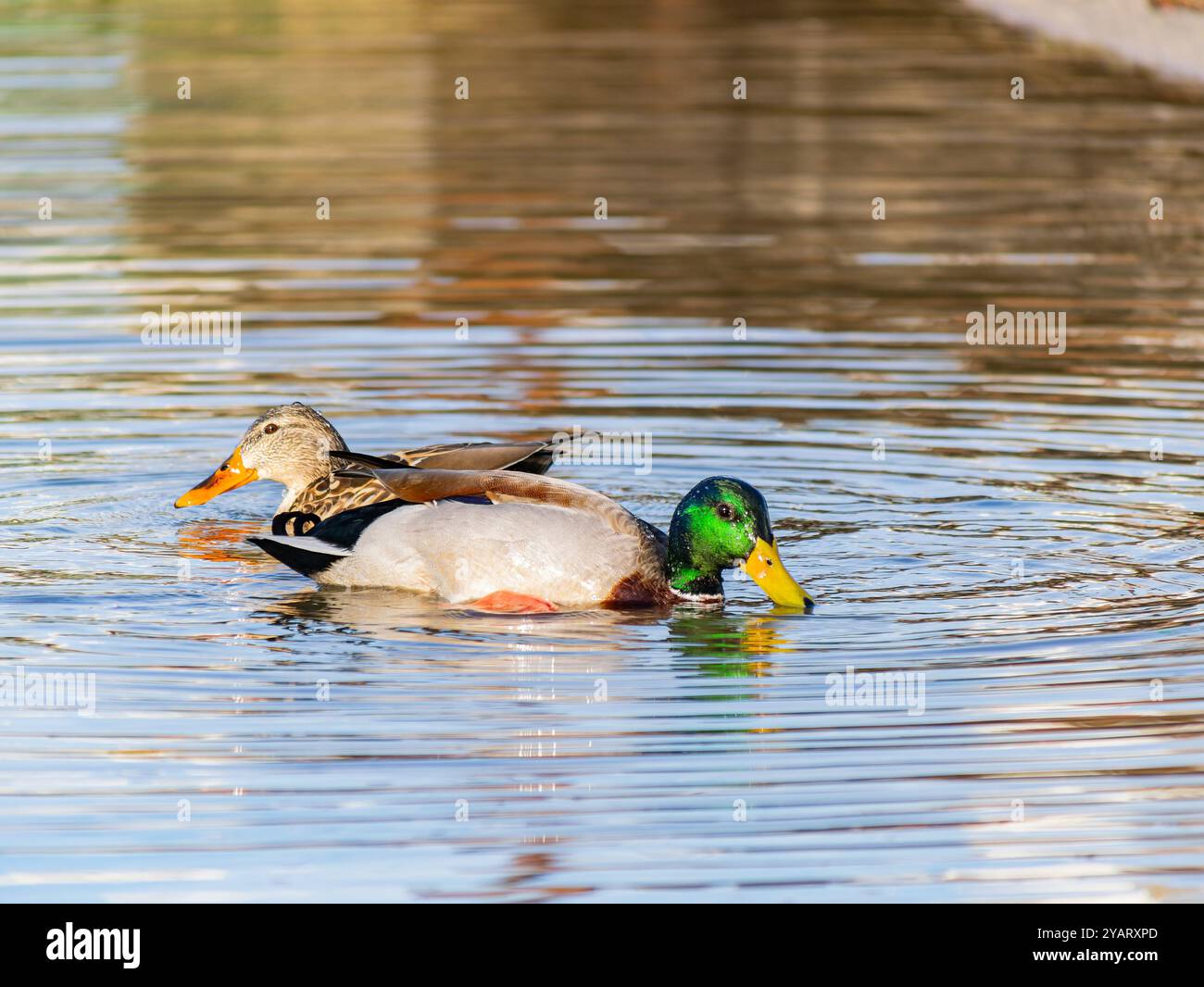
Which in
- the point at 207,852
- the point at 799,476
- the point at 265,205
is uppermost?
the point at 265,205

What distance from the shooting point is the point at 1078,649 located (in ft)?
29.5

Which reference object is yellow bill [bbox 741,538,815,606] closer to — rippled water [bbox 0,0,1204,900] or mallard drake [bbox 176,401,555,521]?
rippled water [bbox 0,0,1204,900]

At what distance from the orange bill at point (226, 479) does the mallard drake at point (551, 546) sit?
152cm

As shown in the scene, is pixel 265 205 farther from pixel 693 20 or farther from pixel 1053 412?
pixel 693 20

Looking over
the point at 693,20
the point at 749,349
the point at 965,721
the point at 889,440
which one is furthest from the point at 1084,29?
the point at 965,721

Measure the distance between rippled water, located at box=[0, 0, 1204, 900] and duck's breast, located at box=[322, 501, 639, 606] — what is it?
161 millimetres

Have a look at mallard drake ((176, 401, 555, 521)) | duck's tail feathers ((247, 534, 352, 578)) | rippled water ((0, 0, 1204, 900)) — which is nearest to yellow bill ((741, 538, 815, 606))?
rippled water ((0, 0, 1204, 900))

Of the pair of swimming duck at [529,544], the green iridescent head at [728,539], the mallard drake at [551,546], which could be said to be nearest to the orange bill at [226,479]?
the pair of swimming duck at [529,544]

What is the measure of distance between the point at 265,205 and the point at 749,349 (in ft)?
23.7

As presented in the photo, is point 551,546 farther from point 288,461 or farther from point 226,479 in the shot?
point 226,479

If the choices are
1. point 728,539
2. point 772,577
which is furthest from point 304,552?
point 772,577

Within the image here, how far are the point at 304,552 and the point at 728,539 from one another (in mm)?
1806

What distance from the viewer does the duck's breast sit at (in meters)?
9.70

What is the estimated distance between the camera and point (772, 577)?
31.9 feet
